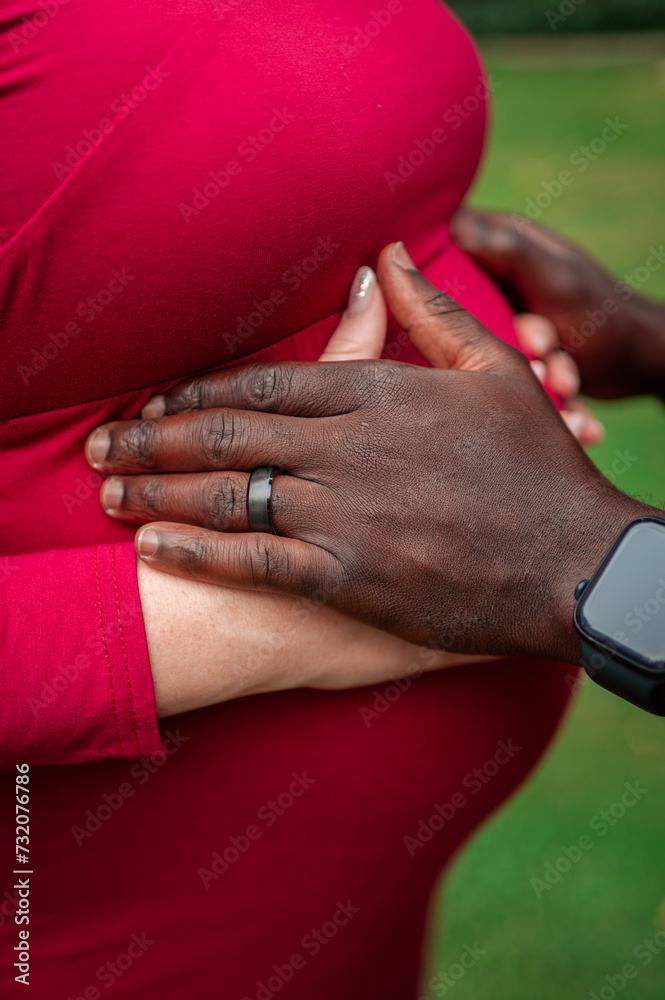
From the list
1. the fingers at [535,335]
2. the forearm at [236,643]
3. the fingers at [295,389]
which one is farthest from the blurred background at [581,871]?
the fingers at [295,389]

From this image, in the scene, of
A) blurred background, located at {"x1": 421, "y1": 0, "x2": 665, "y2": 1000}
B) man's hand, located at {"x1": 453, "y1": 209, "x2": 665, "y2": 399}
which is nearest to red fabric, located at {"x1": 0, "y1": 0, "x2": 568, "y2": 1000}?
man's hand, located at {"x1": 453, "y1": 209, "x2": 665, "y2": 399}

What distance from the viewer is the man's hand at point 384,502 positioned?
756mm

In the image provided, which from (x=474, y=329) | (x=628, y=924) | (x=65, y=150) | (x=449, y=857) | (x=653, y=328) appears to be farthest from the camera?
(x=628, y=924)

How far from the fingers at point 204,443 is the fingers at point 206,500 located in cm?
1

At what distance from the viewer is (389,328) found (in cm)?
92

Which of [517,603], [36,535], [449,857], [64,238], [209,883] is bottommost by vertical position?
[449,857]

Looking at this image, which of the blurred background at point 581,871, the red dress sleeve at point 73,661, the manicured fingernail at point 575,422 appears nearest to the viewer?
the red dress sleeve at point 73,661

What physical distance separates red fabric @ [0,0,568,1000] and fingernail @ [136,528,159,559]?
0.04 feet

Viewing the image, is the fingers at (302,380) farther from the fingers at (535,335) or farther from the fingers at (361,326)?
the fingers at (535,335)

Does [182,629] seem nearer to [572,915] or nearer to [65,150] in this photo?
[65,150]

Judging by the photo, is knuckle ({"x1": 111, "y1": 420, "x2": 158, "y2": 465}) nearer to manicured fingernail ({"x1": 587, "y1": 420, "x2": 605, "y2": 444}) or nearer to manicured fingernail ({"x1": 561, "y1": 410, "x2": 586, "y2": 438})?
manicured fingernail ({"x1": 561, "y1": 410, "x2": 586, "y2": 438})

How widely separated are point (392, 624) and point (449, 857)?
0.41 metres

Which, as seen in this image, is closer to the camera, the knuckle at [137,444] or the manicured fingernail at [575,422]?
the knuckle at [137,444]

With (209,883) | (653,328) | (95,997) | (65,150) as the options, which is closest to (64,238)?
(65,150)
